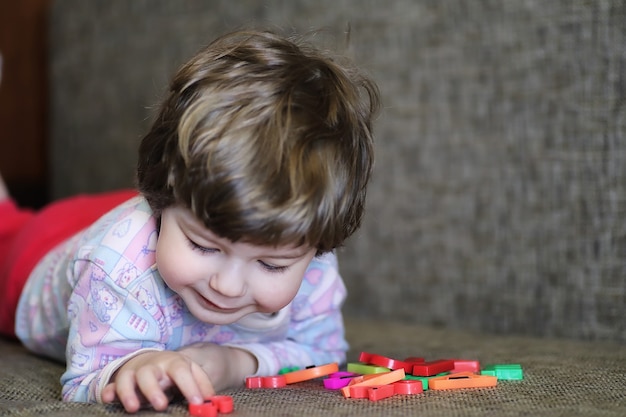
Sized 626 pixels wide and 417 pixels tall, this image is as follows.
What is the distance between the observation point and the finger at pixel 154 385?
79 centimetres

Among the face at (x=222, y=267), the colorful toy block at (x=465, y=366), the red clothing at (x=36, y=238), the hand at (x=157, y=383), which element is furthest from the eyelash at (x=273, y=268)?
the red clothing at (x=36, y=238)

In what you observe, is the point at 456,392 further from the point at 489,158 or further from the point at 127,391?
the point at 489,158

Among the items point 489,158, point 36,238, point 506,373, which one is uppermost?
point 489,158

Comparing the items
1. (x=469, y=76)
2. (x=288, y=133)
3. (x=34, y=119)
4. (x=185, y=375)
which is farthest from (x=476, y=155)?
(x=34, y=119)

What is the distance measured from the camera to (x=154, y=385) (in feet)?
2.64

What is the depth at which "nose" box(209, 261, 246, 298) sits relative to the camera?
32.6 inches

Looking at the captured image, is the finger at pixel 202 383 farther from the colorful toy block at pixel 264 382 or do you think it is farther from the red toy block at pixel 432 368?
the red toy block at pixel 432 368

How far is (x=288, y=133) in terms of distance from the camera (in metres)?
0.83

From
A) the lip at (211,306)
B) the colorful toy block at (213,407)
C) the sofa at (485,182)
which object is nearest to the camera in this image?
the colorful toy block at (213,407)

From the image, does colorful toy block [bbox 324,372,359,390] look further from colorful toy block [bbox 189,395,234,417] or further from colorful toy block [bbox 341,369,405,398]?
colorful toy block [bbox 189,395,234,417]

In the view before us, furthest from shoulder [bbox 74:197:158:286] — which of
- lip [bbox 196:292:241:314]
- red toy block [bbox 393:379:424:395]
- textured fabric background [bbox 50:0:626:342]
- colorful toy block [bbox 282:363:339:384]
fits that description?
textured fabric background [bbox 50:0:626:342]

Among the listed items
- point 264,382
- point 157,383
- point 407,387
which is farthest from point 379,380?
point 157,383

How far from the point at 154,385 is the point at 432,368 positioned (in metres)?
0.34

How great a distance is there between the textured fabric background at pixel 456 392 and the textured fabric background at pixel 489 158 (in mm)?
143
